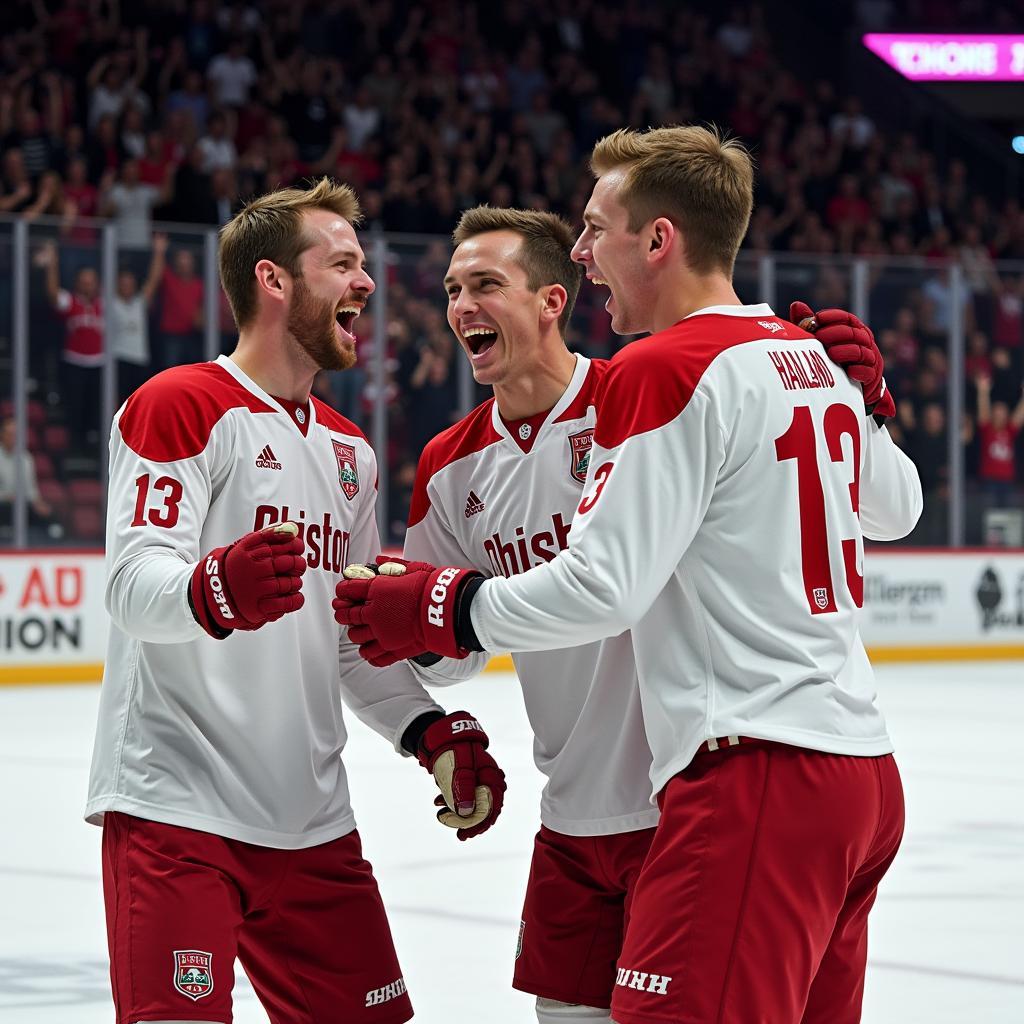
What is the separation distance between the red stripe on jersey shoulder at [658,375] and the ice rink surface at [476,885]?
0.95 metres

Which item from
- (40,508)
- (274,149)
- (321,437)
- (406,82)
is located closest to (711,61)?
(406,82)

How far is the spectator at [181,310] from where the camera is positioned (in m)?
12.0

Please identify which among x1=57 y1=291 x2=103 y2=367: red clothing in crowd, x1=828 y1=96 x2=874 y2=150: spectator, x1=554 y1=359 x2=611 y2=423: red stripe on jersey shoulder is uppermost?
x1=828 y1=96 x2=874 y2=150: spectator

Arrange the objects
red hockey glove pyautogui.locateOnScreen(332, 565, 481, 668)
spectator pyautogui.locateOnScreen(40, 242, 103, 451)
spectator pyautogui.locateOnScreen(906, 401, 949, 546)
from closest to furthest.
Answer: red hockey glove pyautogui.locateOnScreen(332, 565, 481, 668)
spectator pyautogui.locateOnScreen(40, 242, 103, 451)
spectator pyautogui.locateOnScreen(906, 401, 949, 546)

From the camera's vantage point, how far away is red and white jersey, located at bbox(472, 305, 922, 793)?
8.27 feet

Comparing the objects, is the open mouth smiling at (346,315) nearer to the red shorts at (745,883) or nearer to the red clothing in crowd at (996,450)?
the red shorts at (745,883)

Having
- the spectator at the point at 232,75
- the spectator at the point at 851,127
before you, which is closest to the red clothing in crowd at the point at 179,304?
the spectator at the point at 232,75

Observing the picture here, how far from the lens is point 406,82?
1773 centimetres

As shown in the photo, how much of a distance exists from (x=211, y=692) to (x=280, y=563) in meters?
0.44

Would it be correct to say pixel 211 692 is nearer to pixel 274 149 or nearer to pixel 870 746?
pixel 870 746

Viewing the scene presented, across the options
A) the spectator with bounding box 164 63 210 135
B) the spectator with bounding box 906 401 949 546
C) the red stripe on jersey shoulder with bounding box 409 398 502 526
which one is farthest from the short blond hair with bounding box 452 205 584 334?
the spectator with bounding box 164 63 210 135

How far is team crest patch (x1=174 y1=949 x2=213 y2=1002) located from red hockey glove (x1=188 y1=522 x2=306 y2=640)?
1.72 feet

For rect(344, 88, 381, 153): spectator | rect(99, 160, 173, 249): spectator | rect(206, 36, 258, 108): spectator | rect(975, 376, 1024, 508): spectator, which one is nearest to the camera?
rect(99, 160, 173, 249): spectator

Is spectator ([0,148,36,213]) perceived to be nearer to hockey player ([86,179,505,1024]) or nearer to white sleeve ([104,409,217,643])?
hockey player ([86,179,505,1024])
